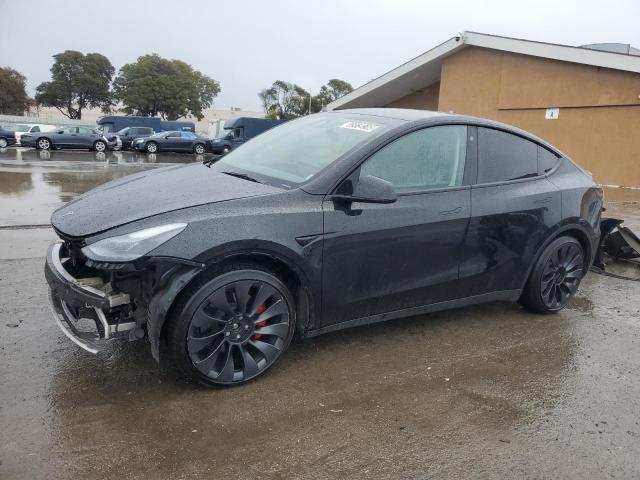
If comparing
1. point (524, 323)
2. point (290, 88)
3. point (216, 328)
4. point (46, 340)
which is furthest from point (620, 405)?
point (290, 88)

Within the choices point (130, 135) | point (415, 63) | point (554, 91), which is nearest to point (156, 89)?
point (130, 135)

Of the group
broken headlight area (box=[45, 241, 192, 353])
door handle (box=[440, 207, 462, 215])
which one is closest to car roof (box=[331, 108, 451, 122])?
door handle (box=[440, 207, 462, 215])

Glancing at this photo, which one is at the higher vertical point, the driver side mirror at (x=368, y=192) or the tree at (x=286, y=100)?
the tree at (x=286, y=100)

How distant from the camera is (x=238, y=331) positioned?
9.52 ft

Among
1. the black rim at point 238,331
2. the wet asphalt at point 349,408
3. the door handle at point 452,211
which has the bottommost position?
the wet asphalt at point 349,408

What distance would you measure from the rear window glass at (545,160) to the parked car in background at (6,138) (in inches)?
1087

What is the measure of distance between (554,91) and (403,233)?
15.1 meters

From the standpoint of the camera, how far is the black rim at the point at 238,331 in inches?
109

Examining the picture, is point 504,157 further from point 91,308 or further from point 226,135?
point 226,135

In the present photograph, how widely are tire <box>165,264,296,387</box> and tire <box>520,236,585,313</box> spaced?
2.21 m

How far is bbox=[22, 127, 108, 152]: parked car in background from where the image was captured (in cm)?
2436

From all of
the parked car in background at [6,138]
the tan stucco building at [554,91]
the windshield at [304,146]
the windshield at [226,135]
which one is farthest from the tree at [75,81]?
the windshield at [304,146]

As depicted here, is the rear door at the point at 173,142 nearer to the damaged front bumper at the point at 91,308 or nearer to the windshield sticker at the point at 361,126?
the windshield sticker at the point at 361,126

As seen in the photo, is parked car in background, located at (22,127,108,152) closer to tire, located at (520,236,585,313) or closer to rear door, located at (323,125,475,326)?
rear door, located at (323,125,475,326)
